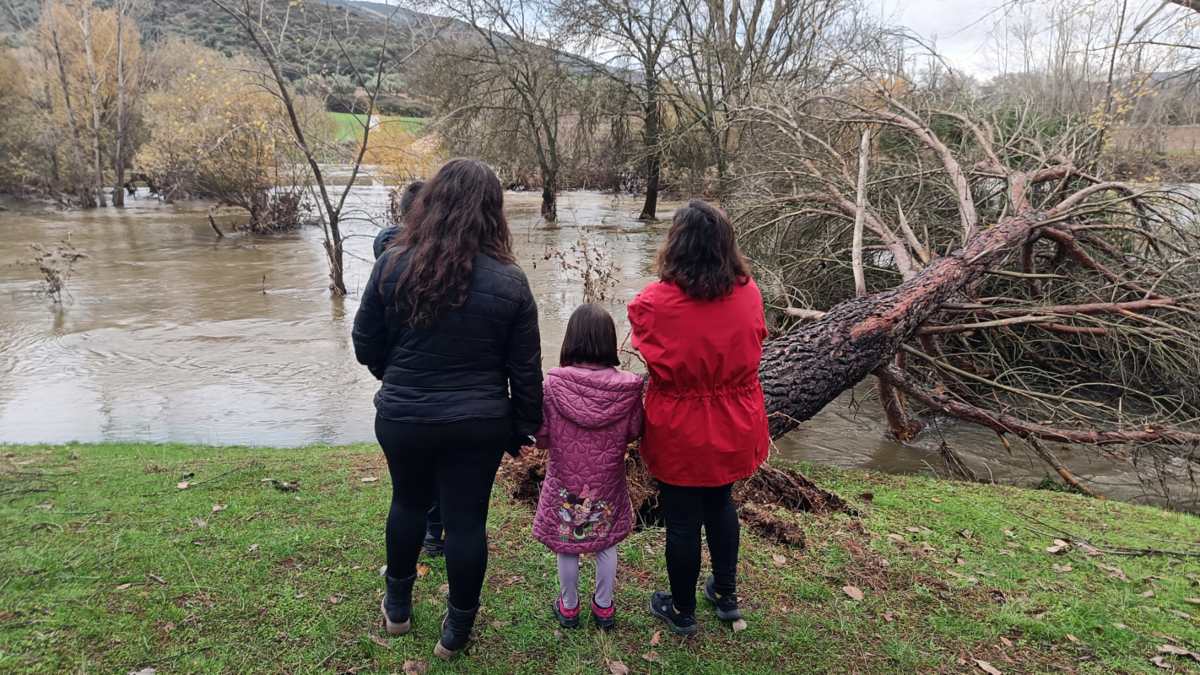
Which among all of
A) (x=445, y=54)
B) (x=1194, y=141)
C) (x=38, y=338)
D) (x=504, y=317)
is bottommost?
(x=38, y=338)

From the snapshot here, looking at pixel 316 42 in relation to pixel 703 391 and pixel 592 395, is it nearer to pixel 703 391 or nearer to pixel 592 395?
pixel 592 395

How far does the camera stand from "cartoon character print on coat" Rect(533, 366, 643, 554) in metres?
2.72

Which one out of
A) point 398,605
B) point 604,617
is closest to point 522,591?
point 604,617

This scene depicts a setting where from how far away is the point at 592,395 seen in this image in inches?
107

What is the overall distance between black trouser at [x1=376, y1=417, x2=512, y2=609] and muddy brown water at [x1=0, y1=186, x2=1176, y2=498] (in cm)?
457

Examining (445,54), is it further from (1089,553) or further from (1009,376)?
(1089,553)

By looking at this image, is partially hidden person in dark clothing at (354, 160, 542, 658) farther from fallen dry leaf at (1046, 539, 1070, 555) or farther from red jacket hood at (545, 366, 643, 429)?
fallen dry leaf at (1046, 539, 1070, 555)

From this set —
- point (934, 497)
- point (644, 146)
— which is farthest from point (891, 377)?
point (644, 146)

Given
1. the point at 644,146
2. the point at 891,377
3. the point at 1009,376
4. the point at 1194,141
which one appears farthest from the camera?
the point at 644,146

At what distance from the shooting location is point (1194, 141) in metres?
16.7

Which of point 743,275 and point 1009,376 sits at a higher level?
point 743,275

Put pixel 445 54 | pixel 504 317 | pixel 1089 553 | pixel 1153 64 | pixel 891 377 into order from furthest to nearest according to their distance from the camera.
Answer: pixel 445 54
pixel 1153 64
pixel 891 377
pixel 1089 553
pixel 504 317

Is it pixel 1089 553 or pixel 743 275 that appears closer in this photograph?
pixel 743 275

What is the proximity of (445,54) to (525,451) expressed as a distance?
2036cm
